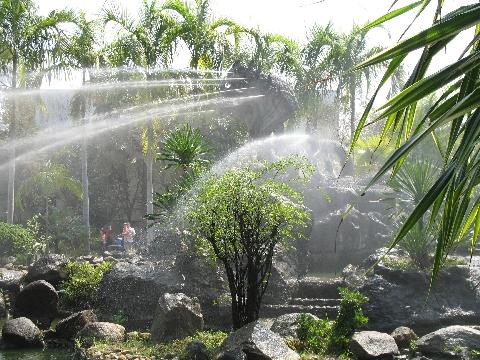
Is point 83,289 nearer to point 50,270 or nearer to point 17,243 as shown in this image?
point 50,270

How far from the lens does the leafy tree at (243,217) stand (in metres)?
11.1

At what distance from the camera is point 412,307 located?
13453 millimetres

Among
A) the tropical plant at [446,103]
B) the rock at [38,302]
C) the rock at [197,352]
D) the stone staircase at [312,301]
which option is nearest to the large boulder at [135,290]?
the rock at [38,302]

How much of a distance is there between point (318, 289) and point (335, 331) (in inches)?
244

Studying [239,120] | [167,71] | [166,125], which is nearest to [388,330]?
[167,71]

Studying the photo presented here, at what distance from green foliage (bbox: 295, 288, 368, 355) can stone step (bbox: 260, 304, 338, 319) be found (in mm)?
3562

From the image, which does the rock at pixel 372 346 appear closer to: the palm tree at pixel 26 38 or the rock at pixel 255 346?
the rock at pixel 255 346

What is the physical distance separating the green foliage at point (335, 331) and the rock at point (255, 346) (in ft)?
3.86

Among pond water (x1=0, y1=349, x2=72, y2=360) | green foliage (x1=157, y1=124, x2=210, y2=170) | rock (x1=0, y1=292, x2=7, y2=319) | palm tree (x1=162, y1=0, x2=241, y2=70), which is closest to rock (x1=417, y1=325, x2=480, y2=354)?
pond water (x1=0, y1=349, x2=72, y2=360)

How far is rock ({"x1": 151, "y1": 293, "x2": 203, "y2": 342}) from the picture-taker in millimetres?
11641

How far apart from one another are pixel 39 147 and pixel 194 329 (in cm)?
2796

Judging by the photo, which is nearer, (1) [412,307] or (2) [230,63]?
(1) [412,307]

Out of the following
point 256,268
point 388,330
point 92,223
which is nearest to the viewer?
point 256,268

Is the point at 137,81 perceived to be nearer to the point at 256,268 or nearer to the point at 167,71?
the point at 167,71
